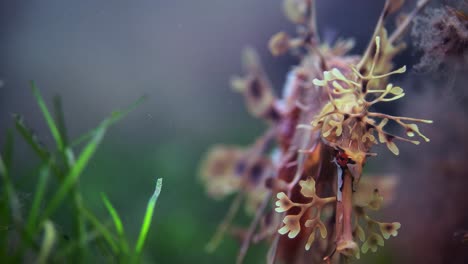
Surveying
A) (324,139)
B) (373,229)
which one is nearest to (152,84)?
(324,139)

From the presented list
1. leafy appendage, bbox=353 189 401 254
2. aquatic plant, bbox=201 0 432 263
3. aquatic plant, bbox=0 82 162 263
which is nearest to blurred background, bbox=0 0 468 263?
aquatic plant, bbox=201 0 432 263

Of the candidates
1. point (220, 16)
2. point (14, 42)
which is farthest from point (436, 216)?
point (14, 42)

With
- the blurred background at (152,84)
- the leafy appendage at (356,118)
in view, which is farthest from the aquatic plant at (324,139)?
the blurred background at (152,84)

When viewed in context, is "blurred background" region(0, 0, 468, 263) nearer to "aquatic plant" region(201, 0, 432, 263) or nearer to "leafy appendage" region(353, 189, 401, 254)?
"aquatic plant" region(201, 0, 432, 263)

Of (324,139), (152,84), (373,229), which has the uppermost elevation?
(324,139)

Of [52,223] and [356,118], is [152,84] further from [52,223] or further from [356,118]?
[356,118]

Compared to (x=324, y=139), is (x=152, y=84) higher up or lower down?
lower down
